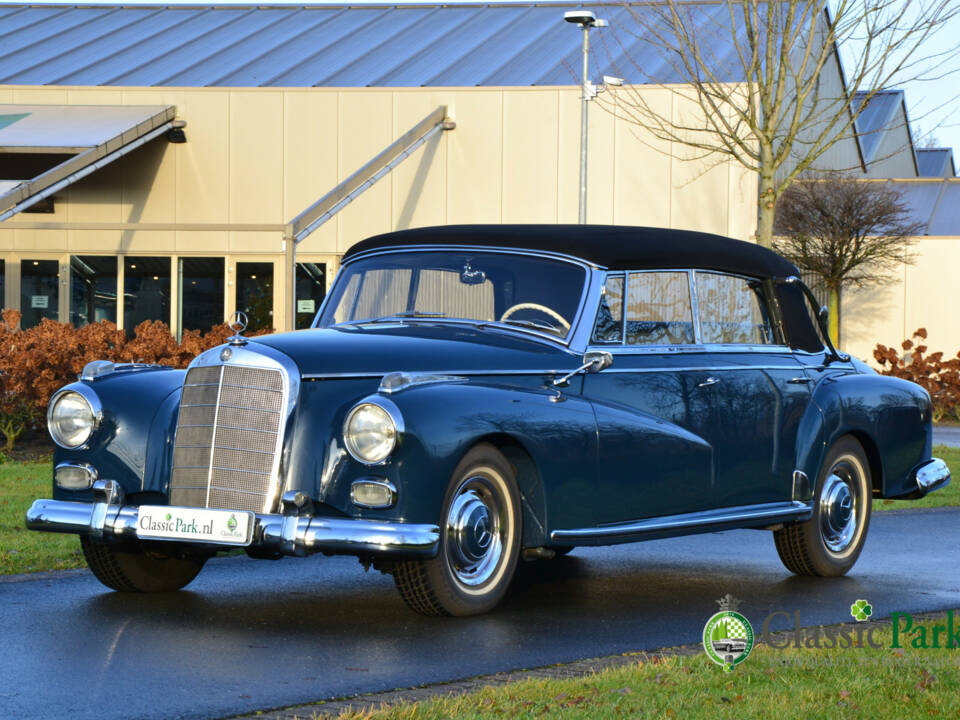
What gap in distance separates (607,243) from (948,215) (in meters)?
26.0

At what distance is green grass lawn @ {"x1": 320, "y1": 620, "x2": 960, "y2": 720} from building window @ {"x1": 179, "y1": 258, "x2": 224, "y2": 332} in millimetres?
22404

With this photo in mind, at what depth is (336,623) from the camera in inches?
255

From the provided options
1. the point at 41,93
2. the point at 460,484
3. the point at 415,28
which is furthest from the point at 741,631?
the point at 415,28

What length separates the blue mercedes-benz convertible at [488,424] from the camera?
20.2ft

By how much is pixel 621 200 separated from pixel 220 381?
20.2 m

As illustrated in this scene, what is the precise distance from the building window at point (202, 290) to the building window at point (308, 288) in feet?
5.07

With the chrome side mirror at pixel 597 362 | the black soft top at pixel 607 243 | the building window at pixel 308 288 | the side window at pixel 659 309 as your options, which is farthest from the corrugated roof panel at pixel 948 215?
the chrome side mirror at pixel 597 362

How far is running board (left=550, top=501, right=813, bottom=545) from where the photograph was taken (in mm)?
6812

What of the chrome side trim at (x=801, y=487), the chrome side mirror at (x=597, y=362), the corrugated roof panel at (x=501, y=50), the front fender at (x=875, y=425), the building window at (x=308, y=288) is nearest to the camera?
the chrome side mirror at (x=597, y=362)

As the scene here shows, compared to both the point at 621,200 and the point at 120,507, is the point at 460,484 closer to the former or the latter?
the point at 120,507

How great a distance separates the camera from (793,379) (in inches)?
324

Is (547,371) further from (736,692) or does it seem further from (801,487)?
(736,692)

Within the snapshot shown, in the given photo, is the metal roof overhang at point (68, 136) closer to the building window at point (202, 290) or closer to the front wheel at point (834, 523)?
the building window at point (202, 290)

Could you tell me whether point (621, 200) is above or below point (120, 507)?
above
